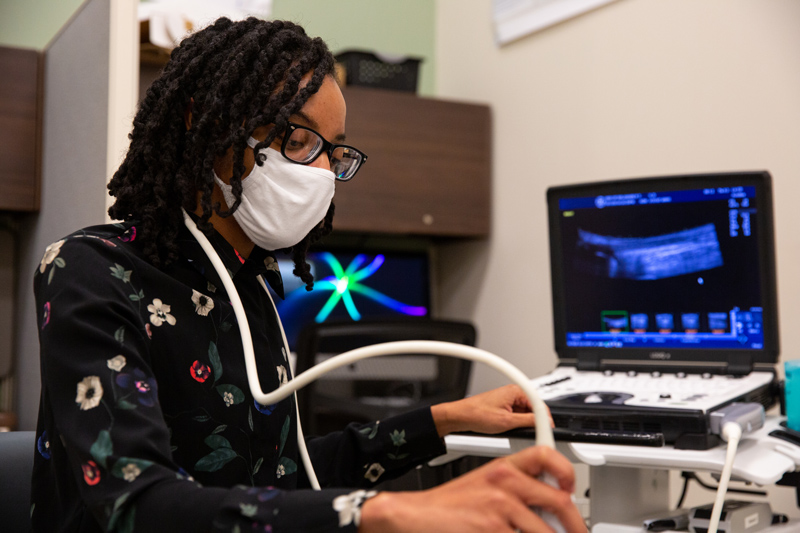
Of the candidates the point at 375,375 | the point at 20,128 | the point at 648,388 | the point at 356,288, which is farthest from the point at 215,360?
the point at 356,288

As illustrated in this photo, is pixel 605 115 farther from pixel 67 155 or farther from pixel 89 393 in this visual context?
pixel 89 393

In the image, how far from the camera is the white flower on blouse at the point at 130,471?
0.60 meters

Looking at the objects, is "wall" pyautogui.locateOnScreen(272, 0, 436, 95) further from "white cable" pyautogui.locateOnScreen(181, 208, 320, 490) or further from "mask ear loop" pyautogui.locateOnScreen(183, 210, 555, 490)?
"mask ear loop" pyautogui.locateOnScreen(183, 210, 555, 490)

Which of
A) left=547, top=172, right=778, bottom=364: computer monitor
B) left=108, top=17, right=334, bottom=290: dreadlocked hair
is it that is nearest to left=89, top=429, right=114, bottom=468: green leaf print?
left=108, top=17, right=334, bottom=290: dreadlocked hair

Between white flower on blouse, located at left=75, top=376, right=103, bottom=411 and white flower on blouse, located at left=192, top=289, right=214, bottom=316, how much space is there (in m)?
0.19

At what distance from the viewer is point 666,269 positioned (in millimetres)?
1431

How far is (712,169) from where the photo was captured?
2002 millimetres

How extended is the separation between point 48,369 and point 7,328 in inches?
44.7

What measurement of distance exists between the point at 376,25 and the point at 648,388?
2006 mm

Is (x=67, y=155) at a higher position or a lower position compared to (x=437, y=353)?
higher

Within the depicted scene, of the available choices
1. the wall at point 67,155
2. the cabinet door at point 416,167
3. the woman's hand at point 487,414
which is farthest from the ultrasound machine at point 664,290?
the cabinet door at point 416,167

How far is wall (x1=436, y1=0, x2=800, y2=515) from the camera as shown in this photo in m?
1.85

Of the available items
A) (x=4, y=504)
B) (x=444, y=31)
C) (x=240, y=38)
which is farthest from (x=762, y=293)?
(x=444, y=31)

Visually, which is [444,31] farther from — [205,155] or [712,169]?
[205,155]
